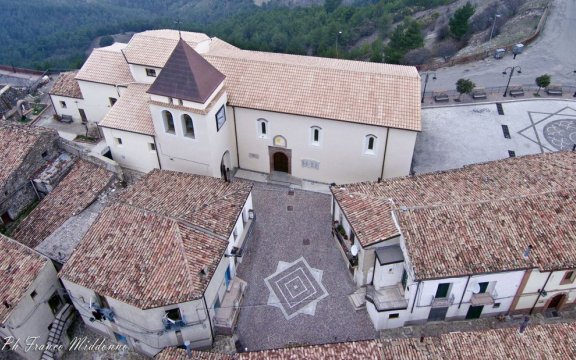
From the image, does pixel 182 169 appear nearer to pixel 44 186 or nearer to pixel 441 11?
pixel 44 186

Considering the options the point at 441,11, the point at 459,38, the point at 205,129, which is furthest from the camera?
the point at 441,11

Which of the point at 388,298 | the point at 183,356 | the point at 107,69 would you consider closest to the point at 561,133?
the point at 388,298

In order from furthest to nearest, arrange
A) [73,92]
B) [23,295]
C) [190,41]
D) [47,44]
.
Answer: [47,44]
[73,92]
[190,41]
[23,295]

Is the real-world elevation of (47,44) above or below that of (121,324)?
below

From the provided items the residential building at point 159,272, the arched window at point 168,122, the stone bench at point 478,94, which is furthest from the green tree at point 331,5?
the residential building at point 159,272

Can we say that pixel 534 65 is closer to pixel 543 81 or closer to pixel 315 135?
pixel 543 81

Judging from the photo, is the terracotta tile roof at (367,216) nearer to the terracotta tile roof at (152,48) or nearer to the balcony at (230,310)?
the balcony at (230,310)

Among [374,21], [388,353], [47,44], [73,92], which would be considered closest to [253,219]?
[388,353]
